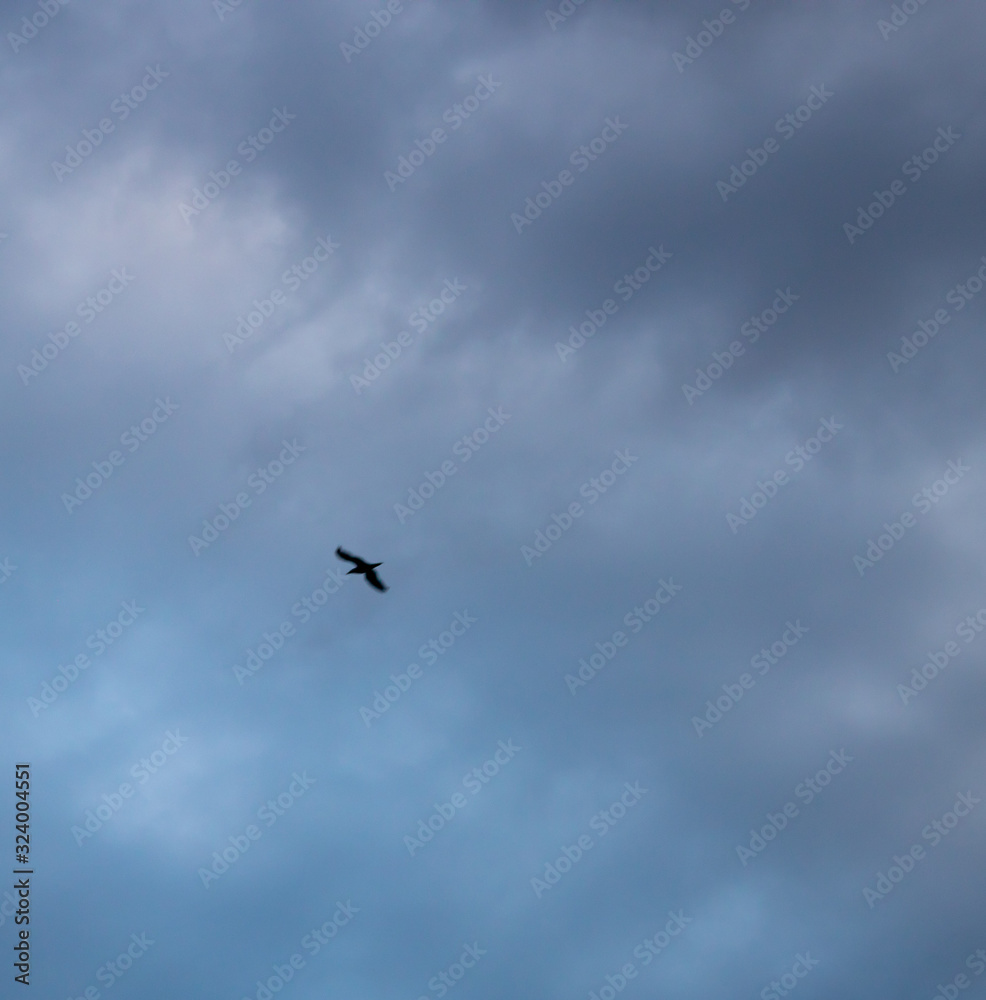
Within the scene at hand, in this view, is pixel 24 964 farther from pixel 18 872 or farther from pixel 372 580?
pixel 372 580

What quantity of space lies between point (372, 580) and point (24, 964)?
120 feet

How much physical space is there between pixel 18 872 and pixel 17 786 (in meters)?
6.06

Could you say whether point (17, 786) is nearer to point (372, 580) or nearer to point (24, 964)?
point (24, 964)

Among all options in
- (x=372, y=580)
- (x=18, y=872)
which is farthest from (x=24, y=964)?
(x=372, y=580)

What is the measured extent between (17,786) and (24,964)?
40.6 ft

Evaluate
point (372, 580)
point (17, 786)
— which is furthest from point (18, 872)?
point (372, 580)

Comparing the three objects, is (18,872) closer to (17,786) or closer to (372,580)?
(17,786)

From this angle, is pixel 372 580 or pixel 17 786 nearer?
pixel 372 580

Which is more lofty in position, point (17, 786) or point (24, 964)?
point (17, 786)

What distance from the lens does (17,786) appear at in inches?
4294

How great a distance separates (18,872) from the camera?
352ft

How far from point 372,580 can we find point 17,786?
102 feet

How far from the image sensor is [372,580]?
334ft
